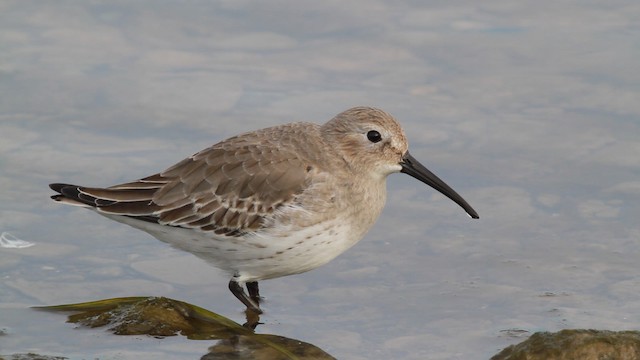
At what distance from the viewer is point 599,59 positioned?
48.6ft

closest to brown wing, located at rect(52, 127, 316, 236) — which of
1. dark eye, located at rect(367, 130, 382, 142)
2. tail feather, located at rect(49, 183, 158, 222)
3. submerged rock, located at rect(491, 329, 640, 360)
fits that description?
tail feather, located at rect(49, 183, 158, 222)

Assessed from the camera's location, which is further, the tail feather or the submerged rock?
the tail feather

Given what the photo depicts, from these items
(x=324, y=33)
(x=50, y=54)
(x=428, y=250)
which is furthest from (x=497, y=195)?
(x=50, y=54)

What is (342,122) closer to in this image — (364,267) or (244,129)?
(364,267)

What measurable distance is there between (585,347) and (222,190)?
3.52 meters

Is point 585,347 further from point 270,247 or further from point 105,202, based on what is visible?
point 105,202

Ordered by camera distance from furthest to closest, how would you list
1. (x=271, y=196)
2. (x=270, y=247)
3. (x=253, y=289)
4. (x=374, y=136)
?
(x=253, y=289)
(x=374, y=136)
(x=271, y=196)
(x=270, y=247)

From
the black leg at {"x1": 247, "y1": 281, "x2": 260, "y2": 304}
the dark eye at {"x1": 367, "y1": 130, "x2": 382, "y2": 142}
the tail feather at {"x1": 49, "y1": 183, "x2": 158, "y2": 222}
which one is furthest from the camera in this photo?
the black leg at {"x1": 247, "y1": 281, "x2": 260, "y2": 304}

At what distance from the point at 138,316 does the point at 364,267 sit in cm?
276

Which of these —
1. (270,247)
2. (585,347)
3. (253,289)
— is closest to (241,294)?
(253,289)

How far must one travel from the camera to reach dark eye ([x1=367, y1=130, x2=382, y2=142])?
1069 cm

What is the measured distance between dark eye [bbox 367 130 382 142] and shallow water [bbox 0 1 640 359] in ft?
4.79

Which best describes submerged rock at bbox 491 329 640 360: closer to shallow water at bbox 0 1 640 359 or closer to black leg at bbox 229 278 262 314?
shallow water at bbox 0 1 640 359

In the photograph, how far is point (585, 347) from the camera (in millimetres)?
8648
